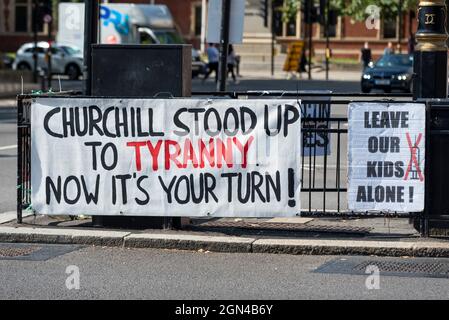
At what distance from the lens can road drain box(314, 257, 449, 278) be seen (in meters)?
9.17

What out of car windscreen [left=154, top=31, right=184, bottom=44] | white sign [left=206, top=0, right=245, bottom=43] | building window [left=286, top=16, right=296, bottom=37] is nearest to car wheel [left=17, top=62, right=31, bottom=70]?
car windscreen [left=154, top=31, right=184, bottom=44]

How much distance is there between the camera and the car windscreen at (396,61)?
4041 centimetres

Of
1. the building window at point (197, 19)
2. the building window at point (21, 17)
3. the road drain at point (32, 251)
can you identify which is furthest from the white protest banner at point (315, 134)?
the building window at point (21, 17)

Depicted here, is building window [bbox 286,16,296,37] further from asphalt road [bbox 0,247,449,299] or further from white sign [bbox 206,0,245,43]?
asphalt road [bbox 0,247,449,299]

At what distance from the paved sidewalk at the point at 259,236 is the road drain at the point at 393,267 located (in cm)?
20

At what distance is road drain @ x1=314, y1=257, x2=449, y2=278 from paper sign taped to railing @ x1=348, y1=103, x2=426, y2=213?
29.3 inches

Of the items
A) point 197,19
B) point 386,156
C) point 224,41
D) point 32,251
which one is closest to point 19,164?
point 32,251

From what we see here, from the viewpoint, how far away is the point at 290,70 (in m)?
53.3

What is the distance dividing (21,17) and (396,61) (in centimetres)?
4088

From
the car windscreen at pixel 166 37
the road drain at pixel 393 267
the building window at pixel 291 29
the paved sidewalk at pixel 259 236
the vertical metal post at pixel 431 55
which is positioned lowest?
the road drain at pixel 393 267

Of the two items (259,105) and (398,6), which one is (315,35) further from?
(259,105)

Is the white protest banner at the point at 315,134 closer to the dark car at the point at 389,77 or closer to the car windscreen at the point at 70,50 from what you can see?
the dark car at the point at 389,77

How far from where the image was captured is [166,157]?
34.8 feet

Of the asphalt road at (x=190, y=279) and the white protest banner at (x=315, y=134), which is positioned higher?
the white protest banner at (x=315, y=134)
